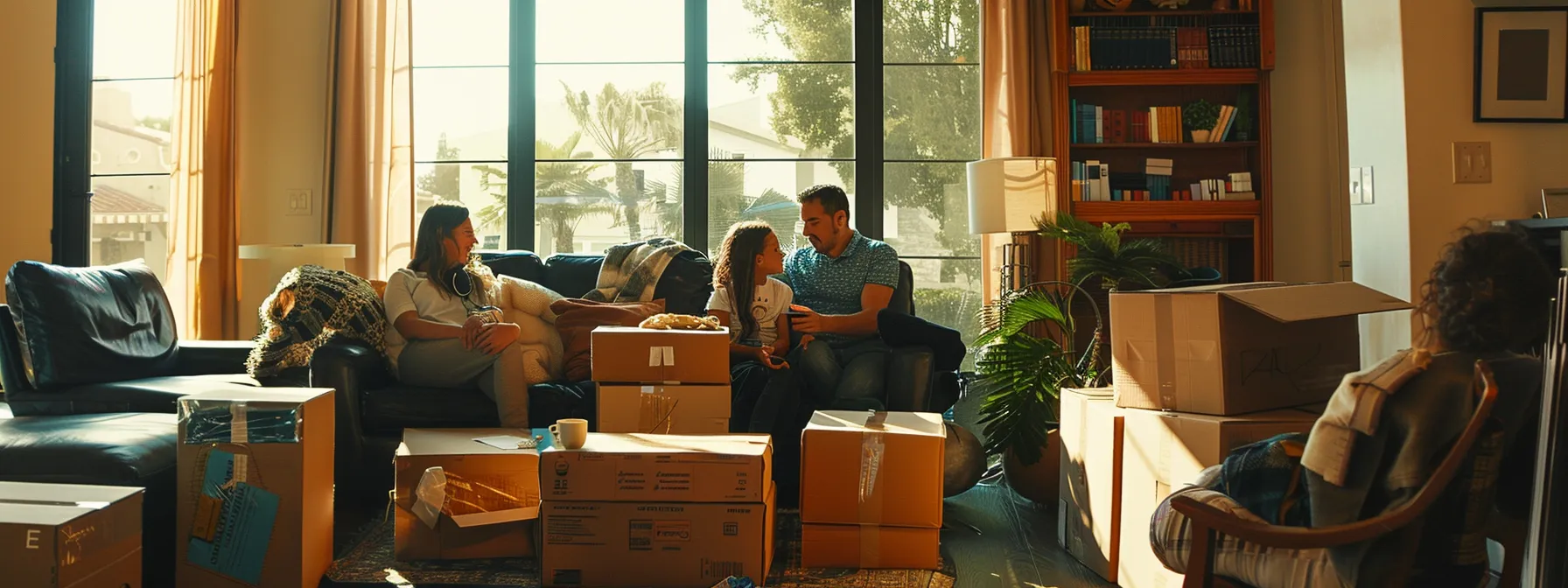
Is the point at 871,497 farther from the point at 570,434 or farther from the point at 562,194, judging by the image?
the point at 562,194

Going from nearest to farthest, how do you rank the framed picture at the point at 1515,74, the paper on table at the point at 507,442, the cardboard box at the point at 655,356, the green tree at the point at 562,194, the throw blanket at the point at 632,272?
the framed picture at the point at 1515,74 < the paper on table at the point at 507,442 < the cardboard box at the point at 655,356 < the throw blanket at the point at 632,272 < the green tree at the point at 562,194

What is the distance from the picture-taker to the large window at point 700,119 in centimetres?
502

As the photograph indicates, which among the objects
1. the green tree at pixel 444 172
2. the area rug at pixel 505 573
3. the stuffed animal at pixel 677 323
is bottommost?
the area rug at pixel 505 573

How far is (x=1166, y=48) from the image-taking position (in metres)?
4.70

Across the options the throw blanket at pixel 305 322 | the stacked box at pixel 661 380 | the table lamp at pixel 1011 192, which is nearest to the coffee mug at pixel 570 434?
the stacked box at pixel 661 380

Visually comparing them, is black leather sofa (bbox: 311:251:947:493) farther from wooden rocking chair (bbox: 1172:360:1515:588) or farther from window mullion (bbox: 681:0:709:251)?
wooden rocking chair (bbox: 1172:360:1515:588)

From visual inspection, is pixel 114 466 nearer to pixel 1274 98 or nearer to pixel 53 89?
pixel 53 89

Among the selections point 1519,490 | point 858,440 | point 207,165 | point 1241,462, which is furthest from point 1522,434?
point 207,165

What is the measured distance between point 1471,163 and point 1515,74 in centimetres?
26

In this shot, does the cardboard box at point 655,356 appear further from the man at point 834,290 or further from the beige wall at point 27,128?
the beige wall at point 27,128

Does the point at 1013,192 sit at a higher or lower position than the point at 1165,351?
higher

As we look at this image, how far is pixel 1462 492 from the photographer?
1.65 metres

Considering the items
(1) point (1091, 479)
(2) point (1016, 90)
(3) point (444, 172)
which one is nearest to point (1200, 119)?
(2) point (1016, 90)

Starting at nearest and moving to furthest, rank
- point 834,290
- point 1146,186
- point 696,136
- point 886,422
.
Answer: point 886,422, point 834,290, point 1146,186, point 696,136
